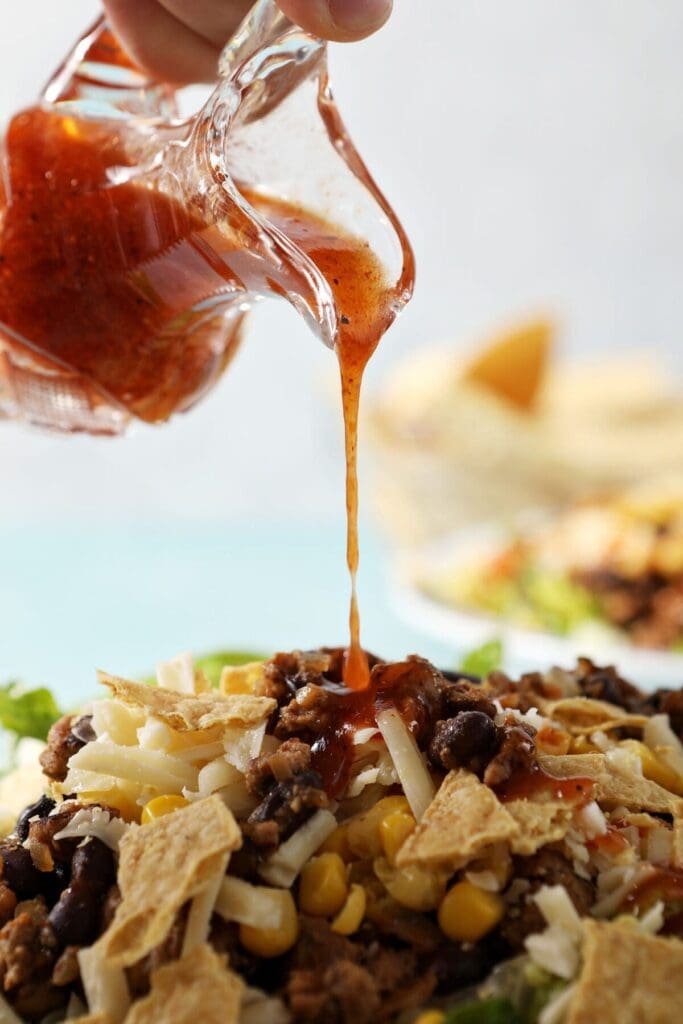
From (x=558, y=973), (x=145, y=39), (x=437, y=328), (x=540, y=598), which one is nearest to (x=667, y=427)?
(x=540, y=598)

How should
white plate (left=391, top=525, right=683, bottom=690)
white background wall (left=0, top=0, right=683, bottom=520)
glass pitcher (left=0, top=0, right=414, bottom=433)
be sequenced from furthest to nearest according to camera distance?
1. white background wall (left=0, top=0, right=683, bottom=520)
2. white plate (left=391, top=525, right=683, bottom=690)
3. glass pitcher (left=0, top=0, right=414, bottom=433)

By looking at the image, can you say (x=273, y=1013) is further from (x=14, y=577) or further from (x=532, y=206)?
(x=532, y=206)

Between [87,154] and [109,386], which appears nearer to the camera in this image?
[87,154]

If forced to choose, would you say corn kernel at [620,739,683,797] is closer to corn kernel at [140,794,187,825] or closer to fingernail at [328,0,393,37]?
corn kernel at [140,794,187,825]

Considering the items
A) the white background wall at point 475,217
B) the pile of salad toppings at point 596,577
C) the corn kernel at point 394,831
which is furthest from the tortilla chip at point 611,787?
the white background wall at point 475,217

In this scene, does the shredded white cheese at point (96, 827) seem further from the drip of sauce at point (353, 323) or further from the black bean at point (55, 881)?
the drip of sauce at point (353, 323)

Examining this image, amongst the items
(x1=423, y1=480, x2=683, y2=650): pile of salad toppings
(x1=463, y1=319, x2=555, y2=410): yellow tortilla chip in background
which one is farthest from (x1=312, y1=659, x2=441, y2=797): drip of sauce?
(x1=463, y1=319, x2=555, y2=410): yellow tortilla chip in background

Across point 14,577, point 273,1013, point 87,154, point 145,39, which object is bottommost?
point 14,577
